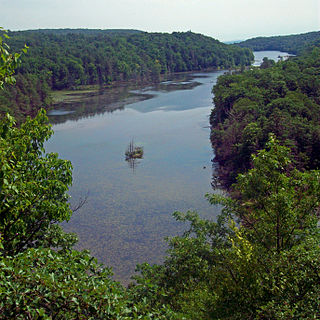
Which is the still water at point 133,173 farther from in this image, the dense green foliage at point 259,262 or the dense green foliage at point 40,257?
the dense green foliage at point 40,257

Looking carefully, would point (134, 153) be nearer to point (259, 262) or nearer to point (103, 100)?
point (259, 262)

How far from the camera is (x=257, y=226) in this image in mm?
12133

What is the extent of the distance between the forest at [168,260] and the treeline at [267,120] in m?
13.8

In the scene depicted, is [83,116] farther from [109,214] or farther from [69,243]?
[69,243]

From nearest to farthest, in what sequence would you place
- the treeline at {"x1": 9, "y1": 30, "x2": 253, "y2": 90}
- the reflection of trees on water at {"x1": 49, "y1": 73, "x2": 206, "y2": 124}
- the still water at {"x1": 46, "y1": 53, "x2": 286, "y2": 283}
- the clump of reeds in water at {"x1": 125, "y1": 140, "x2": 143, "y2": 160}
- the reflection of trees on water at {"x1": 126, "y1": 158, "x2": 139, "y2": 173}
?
the still water at {"x1": 46, "y1": 53, "x2": 286, "y2": 283} < the reflection of trees on water at {"x1": 126, "y1": 158, "x2": 139, "y2": 173} < the clump of reeds in water at {"x1": 125, "y1": 140, "x2": 143, "y2": 160} < the reflection of trees on water at {"x1": 49, "y1": 73, "x2": 206, "y2": 124} < the treeline at {"x1": 9, "y1": 30, "x2": 253, "y2": 90}

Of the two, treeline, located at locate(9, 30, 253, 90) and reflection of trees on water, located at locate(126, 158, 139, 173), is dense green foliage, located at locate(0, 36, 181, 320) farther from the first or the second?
treeline, located at locate(9, 30, 253, 90)

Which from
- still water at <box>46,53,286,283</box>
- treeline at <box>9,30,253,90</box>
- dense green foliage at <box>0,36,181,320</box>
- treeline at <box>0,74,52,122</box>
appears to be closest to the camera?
dense green foliage at <box>0,36,181,320</box>

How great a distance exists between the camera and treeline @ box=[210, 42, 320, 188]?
3112cm

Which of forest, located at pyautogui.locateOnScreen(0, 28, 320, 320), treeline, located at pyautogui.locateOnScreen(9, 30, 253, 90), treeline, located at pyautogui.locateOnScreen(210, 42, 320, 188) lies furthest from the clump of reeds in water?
treeline, located at pyautogui.locateOnScreen(9, 30, 253, 90)

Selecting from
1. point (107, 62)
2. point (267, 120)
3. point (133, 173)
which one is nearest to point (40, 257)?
point (133, 173)

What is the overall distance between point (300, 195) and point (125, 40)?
154594mm

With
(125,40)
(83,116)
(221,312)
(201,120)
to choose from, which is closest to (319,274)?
(221,312)

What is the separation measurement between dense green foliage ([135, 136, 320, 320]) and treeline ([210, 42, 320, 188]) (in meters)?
13.5

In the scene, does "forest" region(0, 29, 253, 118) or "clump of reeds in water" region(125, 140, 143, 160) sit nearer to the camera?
"clump of reeds in water" region(125, 140, 143, 160)
